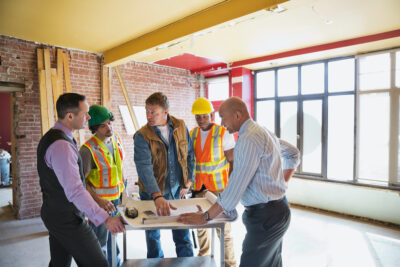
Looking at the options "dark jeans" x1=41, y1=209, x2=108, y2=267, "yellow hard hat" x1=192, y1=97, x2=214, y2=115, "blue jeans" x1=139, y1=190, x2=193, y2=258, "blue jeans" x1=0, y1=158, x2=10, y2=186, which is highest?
"yellow hard hat" x1=192, y1=97, x2=214, y2=115

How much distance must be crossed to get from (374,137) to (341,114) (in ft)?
2.35

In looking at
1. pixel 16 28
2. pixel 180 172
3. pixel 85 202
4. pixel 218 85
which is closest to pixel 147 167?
pixel 180 172

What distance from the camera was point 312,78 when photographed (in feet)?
18.4

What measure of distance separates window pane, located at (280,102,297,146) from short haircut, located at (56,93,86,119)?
5.02 metres

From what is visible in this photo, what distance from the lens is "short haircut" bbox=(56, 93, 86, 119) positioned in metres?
1.78

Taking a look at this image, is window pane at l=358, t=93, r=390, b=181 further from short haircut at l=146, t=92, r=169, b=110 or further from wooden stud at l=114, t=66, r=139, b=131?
wooden stud at l=114, t=66, r=139, b=131

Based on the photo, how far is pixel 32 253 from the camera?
3.36 m

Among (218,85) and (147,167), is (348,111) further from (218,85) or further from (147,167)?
(147,167)

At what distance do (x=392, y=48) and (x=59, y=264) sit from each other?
18.4ft

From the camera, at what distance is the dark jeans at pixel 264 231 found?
1.62m

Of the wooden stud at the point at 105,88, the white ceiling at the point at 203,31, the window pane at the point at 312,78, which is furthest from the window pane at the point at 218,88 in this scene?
the wooden stud at the point at 105,88

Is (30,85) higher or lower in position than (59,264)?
higher

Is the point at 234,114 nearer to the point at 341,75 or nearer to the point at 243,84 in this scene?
the point at 341,75

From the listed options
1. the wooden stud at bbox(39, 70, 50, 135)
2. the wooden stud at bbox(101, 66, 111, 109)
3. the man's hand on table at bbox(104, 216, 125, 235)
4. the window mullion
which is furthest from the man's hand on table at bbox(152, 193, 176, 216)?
the window mullion
